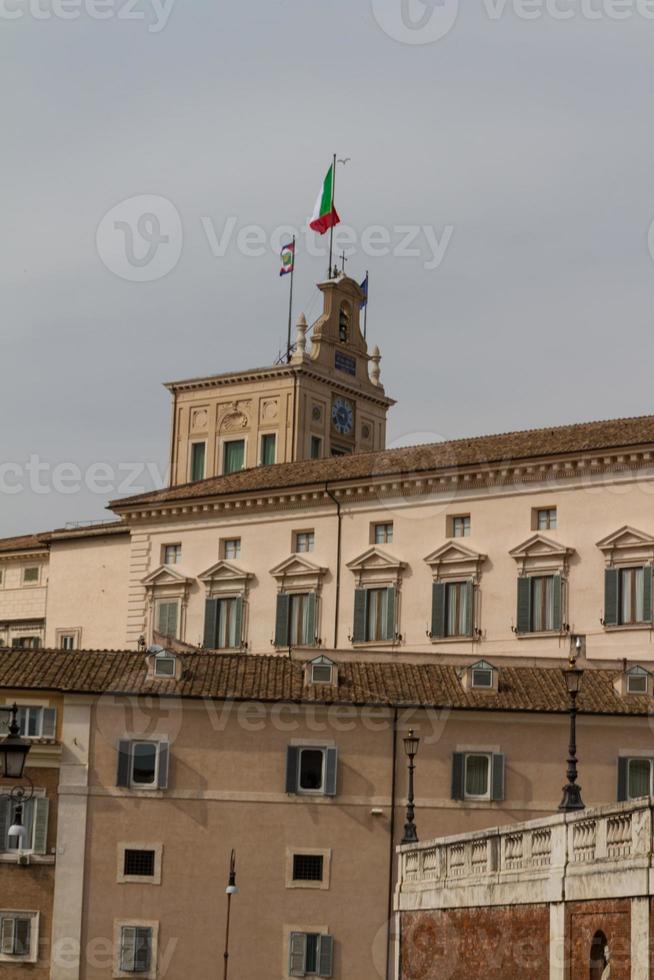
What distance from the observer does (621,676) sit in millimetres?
57406

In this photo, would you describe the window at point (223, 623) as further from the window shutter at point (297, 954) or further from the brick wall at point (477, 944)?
the brick wall at point (477, 944)

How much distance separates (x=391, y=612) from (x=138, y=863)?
745 inches

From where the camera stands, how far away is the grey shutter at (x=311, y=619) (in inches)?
2847

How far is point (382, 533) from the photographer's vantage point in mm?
72062

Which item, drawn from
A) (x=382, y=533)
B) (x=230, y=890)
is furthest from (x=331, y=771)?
(x=382, y=533)

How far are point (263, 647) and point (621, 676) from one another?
19.2 m

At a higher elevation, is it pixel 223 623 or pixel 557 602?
pixel 223 623

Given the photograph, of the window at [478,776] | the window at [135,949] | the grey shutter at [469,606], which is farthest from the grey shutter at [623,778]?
the grey shutter at [469,606]

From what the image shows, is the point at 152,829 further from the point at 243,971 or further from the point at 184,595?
the point at 184,595

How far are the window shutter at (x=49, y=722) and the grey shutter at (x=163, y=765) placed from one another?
9.94 ft

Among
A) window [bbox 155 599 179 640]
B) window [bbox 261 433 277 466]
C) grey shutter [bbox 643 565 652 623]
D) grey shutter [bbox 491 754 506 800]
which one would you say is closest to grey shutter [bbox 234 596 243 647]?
window [bbox 155 599 179 640]

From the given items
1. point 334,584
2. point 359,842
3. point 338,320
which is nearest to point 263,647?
point 334,584

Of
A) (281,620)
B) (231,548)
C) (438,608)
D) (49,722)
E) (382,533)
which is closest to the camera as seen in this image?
(49,722)

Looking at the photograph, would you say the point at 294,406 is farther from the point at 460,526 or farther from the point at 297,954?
the point at 297,954
